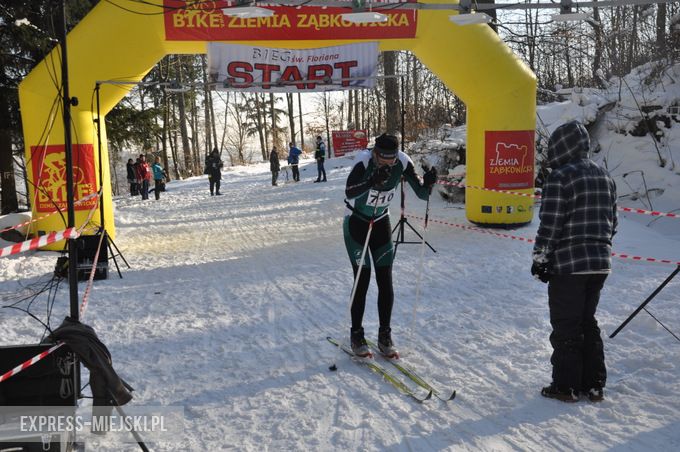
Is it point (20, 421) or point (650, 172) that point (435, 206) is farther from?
point (20, 421)

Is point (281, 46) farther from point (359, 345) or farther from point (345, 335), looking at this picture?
point (359, 345)

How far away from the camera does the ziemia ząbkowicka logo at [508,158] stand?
10000 millimetres

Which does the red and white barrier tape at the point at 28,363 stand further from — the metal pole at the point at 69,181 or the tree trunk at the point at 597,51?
the tree trunk at the point at 597,51

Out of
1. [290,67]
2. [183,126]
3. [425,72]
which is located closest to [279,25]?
[290,67]

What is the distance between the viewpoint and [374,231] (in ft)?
15.3

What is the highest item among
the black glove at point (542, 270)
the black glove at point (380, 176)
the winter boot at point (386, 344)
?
the black glove at point (380, 176)

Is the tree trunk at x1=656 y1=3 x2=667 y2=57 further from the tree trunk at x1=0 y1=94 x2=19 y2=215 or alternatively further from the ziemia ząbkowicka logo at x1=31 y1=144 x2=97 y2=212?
the tree trunk at x1=0 y1=94 x2=19 y2=215

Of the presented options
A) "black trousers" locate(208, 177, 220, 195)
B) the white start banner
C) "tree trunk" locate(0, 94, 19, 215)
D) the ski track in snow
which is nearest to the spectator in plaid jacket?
the ski track in snow

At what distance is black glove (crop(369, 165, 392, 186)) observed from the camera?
445 centimetres

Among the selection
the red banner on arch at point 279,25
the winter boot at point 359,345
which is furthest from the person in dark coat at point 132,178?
the winter boot at point 359,345

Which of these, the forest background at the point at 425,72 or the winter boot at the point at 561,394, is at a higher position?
the forest background at the point at 425,72

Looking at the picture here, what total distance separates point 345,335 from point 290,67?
613 cm

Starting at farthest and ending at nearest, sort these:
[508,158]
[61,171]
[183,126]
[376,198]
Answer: [183,126] → [508,158] → [61,171] → [376,198]

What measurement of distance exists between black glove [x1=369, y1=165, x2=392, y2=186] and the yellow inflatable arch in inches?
207
